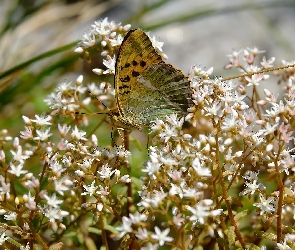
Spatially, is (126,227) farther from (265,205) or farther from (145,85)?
(145,85)

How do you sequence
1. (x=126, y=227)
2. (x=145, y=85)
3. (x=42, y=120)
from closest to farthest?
(x=126, y=227)
(x=42, y=120)
(x=145, y=85)

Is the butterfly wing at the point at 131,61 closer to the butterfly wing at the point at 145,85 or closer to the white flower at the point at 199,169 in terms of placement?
the butterfly wing at the point at 145,85

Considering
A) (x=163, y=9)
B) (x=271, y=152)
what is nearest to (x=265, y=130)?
(x=271, y=152)

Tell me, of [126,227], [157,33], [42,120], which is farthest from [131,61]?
[157,33]

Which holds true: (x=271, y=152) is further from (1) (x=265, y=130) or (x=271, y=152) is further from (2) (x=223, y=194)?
(2) (x=223, y=194)

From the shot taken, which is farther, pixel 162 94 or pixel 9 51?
pixel 9 51

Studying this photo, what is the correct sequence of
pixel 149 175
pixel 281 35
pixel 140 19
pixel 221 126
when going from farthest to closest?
pixel 281 35
pixel 140 19
pixel 221 126
pixel 149 175
